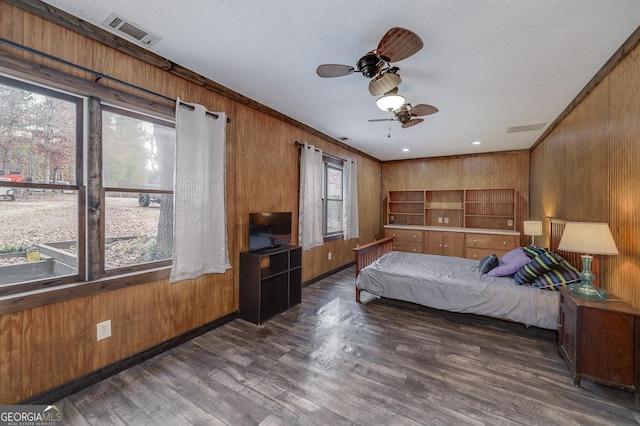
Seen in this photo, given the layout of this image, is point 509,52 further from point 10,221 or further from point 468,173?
point 468,173

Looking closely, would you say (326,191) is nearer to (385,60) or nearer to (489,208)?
(385,60)

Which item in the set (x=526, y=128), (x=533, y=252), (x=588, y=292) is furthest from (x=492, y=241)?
(x=588, y=292)

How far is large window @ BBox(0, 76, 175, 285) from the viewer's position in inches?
70.9

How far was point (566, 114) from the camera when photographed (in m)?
3.46

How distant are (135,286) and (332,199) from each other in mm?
3776

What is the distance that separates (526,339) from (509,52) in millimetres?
2871

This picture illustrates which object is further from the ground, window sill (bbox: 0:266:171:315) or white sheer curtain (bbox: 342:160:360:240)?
white sheer curtain (bbox: 342:160:360:240)

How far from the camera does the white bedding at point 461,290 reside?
2.78 meters

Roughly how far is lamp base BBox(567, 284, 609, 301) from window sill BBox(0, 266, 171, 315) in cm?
375

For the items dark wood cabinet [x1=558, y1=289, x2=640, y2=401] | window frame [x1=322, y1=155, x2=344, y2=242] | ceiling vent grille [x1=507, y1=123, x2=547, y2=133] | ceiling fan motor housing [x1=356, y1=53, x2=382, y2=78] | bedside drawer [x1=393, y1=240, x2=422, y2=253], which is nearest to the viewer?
dark wood cabinet [x1=558, y1=289, x2=640, y2=401]

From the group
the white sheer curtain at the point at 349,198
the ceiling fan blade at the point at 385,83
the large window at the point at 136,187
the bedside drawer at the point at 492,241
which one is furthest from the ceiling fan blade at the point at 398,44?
the bedside drawer at the point at 492,241

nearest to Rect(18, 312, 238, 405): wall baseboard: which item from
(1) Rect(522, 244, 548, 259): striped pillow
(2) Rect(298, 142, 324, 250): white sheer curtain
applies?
(2) Rect(298, 142, 324, 250): white sheer curtain

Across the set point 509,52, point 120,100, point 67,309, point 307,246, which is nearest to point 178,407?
point 67,309

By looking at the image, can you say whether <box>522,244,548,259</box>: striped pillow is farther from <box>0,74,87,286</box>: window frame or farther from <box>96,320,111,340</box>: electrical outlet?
<box>0,74,87,286</box>: window frame
